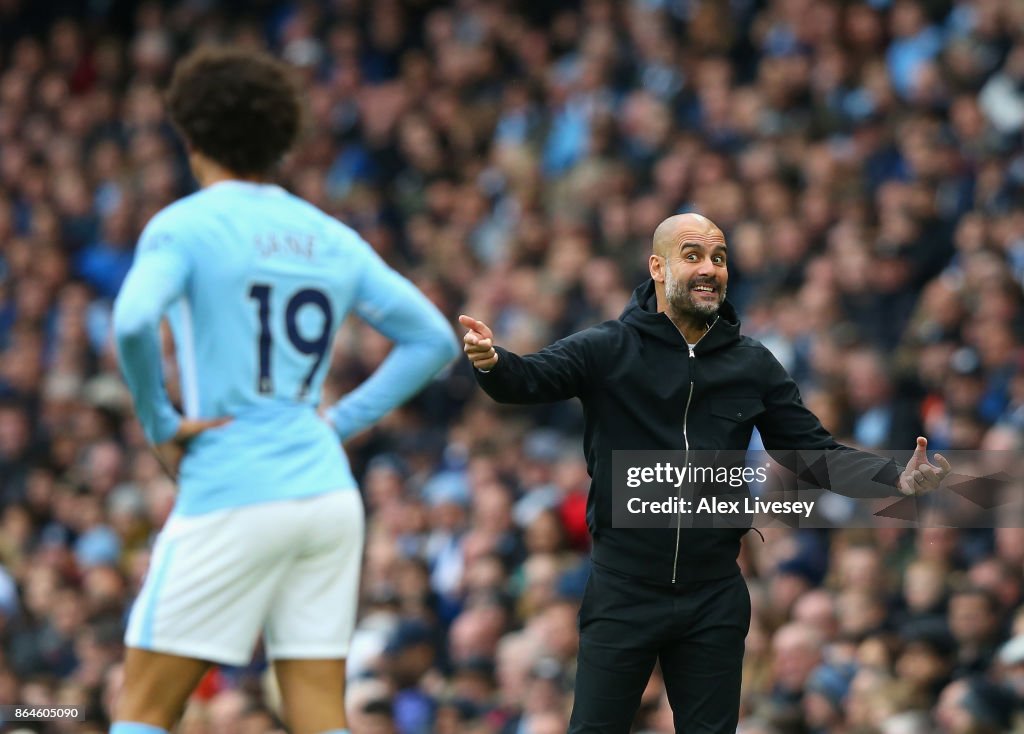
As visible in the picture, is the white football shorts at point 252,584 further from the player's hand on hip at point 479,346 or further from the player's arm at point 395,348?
the player's hand on hip at point 479,346

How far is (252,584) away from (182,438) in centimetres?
42

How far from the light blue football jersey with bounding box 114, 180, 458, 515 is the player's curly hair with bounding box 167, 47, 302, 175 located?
0.42 ft

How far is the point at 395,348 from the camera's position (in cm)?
482

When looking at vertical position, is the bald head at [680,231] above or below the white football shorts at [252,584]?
above

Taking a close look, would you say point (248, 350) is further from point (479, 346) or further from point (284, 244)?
point (479, 346)

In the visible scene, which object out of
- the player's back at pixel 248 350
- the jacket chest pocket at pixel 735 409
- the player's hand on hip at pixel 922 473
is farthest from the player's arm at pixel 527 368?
the player's hand on hip at pixel 922 473

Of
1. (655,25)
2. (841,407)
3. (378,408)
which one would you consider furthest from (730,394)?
(655,25)

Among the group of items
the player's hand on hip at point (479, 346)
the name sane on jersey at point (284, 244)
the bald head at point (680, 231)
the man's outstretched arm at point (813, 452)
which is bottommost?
the man's outstretched arm at point (813, 452)

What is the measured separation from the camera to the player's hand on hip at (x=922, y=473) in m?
4.31

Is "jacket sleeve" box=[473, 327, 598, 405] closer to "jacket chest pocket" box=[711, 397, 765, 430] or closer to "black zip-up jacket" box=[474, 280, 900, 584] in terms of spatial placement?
"black zip-up jacket" box=[474, 280, 900, 584]

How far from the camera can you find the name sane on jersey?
175 inches

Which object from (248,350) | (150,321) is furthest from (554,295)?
(150,321)

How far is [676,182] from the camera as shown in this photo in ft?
37.2

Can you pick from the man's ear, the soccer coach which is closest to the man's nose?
the soccer coach
